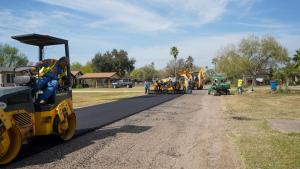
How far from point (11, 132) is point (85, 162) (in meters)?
1.54

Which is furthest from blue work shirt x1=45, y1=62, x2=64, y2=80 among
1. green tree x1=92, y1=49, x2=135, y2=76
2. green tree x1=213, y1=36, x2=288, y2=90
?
green tree x1=92, y1=49, x2=135, y2=76

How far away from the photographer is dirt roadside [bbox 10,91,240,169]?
23.3 ft

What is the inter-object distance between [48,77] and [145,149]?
2.88 meters

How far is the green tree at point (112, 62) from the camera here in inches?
3986

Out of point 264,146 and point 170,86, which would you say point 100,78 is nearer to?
point 170,86

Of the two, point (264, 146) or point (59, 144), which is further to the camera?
point (59, 144)

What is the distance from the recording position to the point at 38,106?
820 cm

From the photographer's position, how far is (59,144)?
29.6ft

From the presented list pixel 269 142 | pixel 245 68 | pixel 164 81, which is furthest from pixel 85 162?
pixel 245 68

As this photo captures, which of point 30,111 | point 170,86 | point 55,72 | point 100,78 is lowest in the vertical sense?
point 30,111

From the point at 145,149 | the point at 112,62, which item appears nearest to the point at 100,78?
the point at 112,62

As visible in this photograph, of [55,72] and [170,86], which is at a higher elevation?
[55,72]

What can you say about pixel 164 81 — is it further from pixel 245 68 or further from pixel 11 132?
pixel 245 68

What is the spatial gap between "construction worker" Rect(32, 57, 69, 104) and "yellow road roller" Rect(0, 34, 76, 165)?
0.11m
